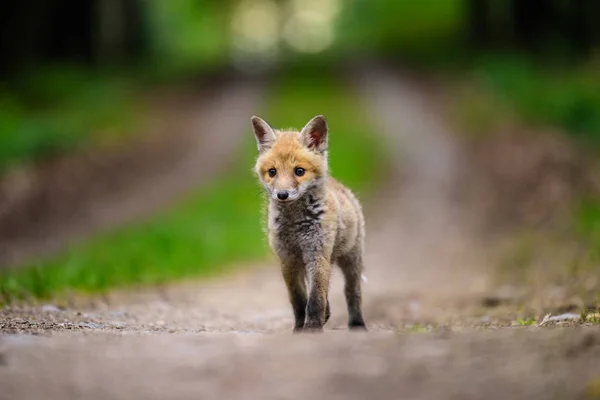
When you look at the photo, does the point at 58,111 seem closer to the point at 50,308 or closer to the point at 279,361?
the point at 50,308

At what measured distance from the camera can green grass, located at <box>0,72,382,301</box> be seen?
1195cm

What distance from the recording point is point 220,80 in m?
40.9

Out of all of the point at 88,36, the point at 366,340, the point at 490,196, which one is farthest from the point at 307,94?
the point at 366,340

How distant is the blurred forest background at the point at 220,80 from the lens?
1564 cm

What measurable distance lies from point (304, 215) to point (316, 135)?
0.78 m

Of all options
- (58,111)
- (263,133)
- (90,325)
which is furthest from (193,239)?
(58,111)

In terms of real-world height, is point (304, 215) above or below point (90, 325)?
above

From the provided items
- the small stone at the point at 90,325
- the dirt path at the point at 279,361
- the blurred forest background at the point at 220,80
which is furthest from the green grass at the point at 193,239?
the dirt path at the point at 279,361

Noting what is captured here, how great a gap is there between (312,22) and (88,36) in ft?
155

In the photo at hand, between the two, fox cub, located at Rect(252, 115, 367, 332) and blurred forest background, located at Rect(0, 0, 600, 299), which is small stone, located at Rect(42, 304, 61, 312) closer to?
blurred forest background, located at Rect(0, 0, 600, 299)

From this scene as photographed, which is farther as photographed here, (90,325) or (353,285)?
(353,285)

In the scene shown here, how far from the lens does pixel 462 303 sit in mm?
10656

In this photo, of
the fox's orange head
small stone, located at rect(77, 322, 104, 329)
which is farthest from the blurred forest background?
the fox's orange head

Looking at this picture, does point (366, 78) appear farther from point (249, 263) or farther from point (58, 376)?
point (58, 376)
